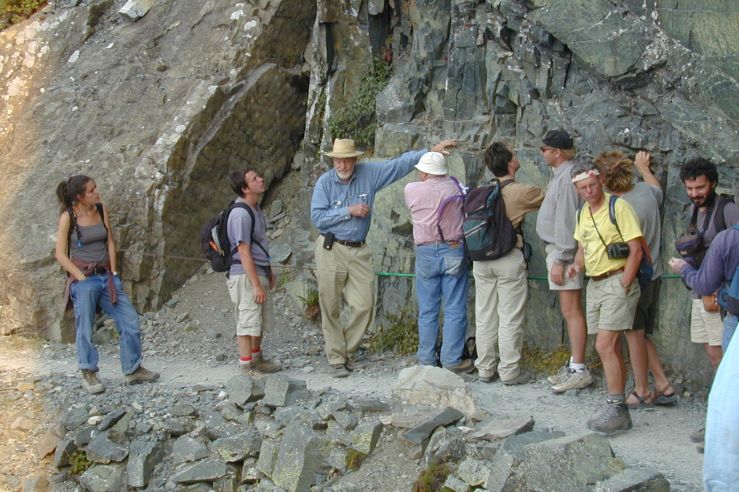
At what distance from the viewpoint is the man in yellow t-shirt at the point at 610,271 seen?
280 inches

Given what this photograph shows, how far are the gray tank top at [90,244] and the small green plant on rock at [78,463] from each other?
1.88 meters

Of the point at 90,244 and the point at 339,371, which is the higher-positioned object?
the point at 90,244

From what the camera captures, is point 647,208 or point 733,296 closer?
point 733,296

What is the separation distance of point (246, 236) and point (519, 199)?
2691 mm

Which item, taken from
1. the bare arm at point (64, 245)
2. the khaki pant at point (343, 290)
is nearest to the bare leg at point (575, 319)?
the khaki pant at point (343, 290)

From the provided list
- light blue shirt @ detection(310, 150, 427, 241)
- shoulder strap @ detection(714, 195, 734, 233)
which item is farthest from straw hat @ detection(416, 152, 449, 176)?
shoulder strap @ detection(714, 195, 734, 233)

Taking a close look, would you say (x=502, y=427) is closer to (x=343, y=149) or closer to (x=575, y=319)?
(x=575, y=319)

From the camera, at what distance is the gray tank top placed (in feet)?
28.7

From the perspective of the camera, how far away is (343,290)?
368 inches

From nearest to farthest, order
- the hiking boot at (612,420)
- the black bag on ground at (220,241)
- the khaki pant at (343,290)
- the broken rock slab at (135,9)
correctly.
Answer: the hiking boot at (612,420) < the black bag on ground at (220,241) < the khaki pant at (343,290) < the broken rock slab at (135,9)

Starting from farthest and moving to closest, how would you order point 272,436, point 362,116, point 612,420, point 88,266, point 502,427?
point 362,116 < point 88,266 < point 272,436 < point 612,420 < point 502,427

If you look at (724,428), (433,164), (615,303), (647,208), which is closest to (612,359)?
(615,303)

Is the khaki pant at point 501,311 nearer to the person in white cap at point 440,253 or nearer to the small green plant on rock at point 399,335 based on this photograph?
the person in white cap at point 440,253

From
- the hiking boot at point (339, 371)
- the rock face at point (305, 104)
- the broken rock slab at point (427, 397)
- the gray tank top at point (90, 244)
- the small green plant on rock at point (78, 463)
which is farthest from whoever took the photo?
the hiking boot at point (339, 371)
